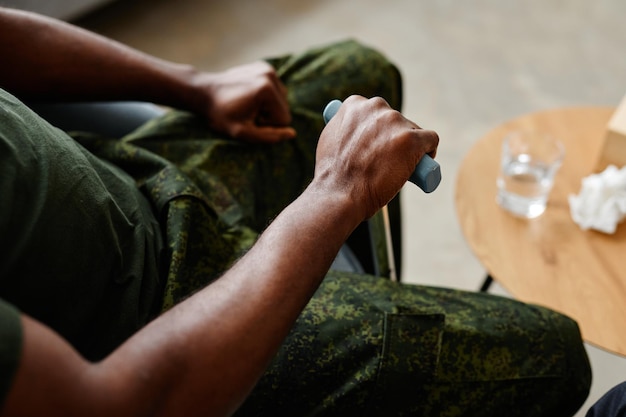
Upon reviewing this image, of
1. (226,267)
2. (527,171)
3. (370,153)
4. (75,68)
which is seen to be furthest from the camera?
(527,171)

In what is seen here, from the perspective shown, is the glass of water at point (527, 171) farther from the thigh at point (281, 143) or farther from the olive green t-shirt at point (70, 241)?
the olive green t-shirt at point (70, 241)

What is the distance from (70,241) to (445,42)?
162 centimetres

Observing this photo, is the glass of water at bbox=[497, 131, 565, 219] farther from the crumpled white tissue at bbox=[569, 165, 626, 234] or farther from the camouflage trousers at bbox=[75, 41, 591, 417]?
the camouflage trousers at bbox=[75, 41, 591, 417]

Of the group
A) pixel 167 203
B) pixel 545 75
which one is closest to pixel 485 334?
pixel 167 203

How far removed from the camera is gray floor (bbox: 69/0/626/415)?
73.2 inches

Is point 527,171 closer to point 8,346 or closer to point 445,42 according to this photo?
point 8,346

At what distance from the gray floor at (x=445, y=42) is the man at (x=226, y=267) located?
29.0 inches

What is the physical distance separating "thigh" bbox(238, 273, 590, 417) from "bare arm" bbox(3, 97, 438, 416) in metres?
0.15

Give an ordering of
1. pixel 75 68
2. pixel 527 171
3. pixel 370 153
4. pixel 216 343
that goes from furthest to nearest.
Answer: pixel 527 171
pixel 75 68
pixel 370 153
pixel 216 343

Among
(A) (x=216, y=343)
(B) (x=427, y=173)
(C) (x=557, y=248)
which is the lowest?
(C) (x=557, y=248)

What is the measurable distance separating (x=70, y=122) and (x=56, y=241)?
41 cm

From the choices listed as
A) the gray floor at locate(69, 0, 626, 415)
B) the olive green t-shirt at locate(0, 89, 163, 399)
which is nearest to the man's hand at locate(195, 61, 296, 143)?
the olive green t-shirt at locate(0, 89, 163, 399)

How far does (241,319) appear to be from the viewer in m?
0.59

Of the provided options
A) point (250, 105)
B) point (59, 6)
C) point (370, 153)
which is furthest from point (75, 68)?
point (59, 6)
